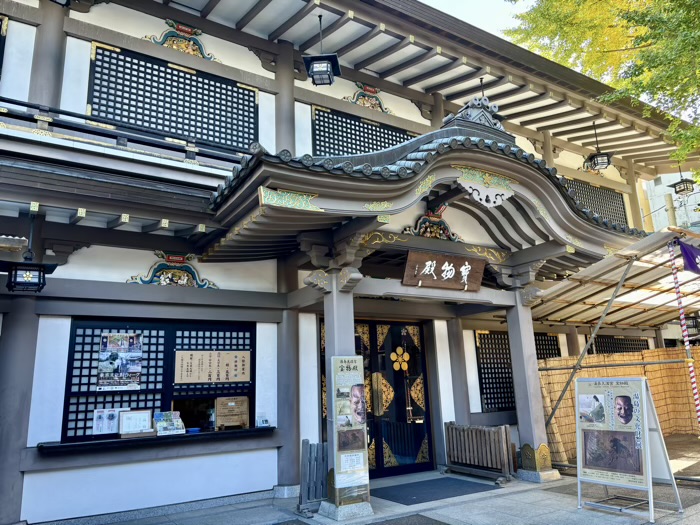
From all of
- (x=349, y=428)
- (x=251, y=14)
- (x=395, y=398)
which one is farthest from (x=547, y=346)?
(x=251, y=14)

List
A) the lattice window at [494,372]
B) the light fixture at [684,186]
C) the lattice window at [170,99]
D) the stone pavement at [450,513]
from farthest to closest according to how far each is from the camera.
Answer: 1. the light fixture at [684,186]
2. the lattice window at [494,372]
3. the lattice window at [170,99]
4. the stone pavement at [450,513]

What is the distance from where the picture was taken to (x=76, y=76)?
723 centimetres

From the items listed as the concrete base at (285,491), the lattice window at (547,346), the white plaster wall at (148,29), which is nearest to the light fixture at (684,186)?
the lattice window at (547,346)

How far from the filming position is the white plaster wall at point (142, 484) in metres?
6.27

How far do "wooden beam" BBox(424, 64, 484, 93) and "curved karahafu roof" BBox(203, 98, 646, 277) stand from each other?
6.78ft

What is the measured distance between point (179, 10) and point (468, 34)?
5.22 meters

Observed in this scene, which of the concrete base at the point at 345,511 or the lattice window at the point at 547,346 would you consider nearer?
the concrete base at the point at 345,511

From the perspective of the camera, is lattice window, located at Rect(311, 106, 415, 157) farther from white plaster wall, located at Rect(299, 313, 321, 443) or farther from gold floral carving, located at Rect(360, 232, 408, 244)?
white plaster wall, located at Rect(299, 313, 321, 443)

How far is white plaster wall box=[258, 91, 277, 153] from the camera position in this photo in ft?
28.6

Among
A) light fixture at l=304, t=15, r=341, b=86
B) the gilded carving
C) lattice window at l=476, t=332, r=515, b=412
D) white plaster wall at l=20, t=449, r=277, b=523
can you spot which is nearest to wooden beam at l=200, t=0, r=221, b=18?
light fixture at l=304, t=15, r=341, b=86

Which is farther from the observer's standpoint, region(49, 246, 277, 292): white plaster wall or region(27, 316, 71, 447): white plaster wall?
region(49, 246, 277, 292): white plaster wall

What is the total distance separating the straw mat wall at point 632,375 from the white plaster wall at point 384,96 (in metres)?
5.71

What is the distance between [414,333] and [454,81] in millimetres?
5333

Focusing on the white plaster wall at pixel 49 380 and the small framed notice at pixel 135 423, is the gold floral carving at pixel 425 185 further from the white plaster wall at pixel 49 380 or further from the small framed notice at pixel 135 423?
the white plaster wall at pixel 49 380
